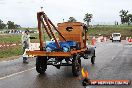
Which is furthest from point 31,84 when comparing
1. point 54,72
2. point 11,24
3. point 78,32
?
point 11,24

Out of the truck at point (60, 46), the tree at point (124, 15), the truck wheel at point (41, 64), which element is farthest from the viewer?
the tree at point (124, 15)

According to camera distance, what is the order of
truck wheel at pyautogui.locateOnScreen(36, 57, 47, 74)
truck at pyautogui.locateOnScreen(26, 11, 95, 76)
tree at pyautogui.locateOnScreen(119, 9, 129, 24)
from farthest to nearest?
1. tree at pyautogui.locateOnScreen(119, 9, 129, 24)
2. truck wheel at pyautogui.locateOnScreen(36, 57, 47, 74)
3. truck at pyautogui.locateOnScreen(26, 11, 95, 76)

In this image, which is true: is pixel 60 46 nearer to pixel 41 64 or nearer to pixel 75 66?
pixel 75 66

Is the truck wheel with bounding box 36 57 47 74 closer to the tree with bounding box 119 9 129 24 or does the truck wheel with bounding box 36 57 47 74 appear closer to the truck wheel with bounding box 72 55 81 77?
the truck wheel with bounding box 72 55 81 77

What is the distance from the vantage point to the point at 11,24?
165250 mm

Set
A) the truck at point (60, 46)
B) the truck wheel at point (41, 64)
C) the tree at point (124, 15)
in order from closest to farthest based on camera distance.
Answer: the truck at point (60, 46) → the truck wheel at point (41, 64) → the tree at point (124, 15)

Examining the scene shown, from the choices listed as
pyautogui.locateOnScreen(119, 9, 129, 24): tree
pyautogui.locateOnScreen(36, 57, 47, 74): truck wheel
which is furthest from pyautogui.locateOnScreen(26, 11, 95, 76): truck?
pyautogui.locateOnScreen(119, 9, 129, 24): tree

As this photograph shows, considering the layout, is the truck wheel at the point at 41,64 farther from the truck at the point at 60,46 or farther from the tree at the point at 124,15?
the tree at the point at 124,15

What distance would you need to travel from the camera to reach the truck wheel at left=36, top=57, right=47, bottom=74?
16.8 metres

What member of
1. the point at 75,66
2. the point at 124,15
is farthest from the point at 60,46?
the point at 124,15

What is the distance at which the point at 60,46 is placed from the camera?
16.4 metres

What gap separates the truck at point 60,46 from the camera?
1584cm

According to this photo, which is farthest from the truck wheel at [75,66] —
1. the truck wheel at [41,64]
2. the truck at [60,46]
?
the truck wheel at [41,64]

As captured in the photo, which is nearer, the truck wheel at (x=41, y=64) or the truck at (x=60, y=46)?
the truck at (x=60, y=46)
